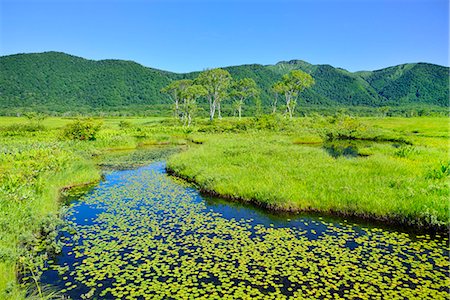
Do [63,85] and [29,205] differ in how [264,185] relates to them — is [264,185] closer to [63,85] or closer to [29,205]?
[29,205]

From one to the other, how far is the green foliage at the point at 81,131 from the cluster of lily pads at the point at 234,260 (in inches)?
1021

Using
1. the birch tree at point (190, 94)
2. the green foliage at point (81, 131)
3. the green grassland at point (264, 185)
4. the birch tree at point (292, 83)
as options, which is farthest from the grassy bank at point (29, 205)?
the birch tree at point (292, 83)

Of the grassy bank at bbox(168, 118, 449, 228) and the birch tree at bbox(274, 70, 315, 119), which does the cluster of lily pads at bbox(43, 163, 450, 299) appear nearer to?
the grassy bank at bbox(168, 118, 449, 228)

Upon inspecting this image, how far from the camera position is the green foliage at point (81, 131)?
3744 centimetres

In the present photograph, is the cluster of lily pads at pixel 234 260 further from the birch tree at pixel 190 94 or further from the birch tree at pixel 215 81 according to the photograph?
the birch tree at pixel 215 81

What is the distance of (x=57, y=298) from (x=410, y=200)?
41.2 feet

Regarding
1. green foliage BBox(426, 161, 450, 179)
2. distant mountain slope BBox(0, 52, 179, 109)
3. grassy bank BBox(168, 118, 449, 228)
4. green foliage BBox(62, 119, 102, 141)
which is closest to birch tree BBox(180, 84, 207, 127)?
green foliage BBox(62, 119, 102, 141)

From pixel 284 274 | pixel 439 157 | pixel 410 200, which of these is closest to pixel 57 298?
pixel 284 274

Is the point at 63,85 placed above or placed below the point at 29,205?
above

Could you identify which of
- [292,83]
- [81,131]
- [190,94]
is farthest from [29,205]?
[292,83]

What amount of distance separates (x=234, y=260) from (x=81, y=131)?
1304 inches

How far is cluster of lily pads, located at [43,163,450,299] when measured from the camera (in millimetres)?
8219

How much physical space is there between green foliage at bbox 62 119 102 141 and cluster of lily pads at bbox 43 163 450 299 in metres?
25.9

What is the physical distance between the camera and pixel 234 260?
9844mm
